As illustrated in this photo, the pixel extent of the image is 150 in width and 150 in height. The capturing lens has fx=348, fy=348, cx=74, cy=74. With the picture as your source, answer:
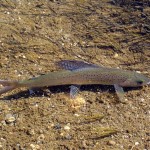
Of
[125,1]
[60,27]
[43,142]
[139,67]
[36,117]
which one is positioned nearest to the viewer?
[43,142]

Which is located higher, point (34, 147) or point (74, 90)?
point (74, 90)

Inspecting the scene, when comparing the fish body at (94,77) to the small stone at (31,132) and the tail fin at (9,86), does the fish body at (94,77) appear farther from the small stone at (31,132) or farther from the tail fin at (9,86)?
the small stone at (31,132)

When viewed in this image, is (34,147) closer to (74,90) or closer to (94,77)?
(74,90)

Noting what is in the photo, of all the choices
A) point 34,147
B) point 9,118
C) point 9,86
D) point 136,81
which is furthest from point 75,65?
point 34,147

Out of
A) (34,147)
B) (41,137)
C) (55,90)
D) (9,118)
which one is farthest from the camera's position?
(55,90)

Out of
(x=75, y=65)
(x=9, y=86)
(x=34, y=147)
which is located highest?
(x=75, y=65)

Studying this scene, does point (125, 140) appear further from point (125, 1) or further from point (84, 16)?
point (125, 1)

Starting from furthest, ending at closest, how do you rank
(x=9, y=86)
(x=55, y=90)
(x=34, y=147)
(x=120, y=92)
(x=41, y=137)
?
(x=55, y=90) < (x=120, y=92) < (x=9, y=86) < (x=41, y=137) < (x=34, y=147)

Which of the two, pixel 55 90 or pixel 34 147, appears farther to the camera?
pixel 55 90

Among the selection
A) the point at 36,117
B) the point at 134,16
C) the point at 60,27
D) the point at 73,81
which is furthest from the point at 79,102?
the point at 134,16
